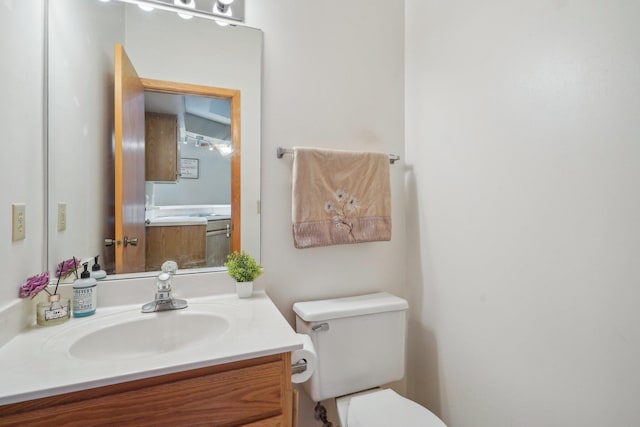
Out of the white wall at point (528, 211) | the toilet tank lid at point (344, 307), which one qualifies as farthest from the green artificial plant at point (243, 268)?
the white wall at point (528, 211)

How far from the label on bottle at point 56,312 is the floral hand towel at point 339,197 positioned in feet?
2.56

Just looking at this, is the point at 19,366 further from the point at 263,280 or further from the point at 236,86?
the point at 236,86

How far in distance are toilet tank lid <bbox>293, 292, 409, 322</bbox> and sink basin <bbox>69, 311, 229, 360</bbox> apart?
35 centimetres

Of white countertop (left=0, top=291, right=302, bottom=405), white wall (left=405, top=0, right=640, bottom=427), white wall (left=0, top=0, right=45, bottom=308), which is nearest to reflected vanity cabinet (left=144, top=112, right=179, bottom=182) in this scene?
white wall (left=0, top=0, right=45, bottom=308)

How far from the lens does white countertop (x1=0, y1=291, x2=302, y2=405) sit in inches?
24.6

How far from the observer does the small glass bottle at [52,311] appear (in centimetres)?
89

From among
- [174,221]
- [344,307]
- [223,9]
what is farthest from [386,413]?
[223,9]

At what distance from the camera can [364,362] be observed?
49.7 inches

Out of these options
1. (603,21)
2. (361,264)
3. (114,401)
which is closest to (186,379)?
(114,401)

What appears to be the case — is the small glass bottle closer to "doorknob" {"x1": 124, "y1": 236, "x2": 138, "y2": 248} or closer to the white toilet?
"doorknob" {"x1": 124, "y1": 236, "x2": 138, "y2": 248}

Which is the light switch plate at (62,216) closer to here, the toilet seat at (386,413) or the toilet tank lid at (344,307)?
the toilet tank lid at (344,307)

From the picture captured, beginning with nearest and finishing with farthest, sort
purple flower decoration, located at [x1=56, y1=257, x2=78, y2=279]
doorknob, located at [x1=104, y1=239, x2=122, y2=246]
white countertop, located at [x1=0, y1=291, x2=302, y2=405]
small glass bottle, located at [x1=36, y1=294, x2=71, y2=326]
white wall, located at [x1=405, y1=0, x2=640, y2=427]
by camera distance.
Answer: white countertop, located at [x1=0, y1=291, x2=302, y2=405]
white wall, located at [x1=405, y1=0, x2=640, y2=427]
small glass bottle, located at [x1=36, y1=294, x2=71, y2=326]
purple flower decoration, located at [x1=56, y1=257, x2=78, y2=279]
doorknob, located at [x1=104, y1=239, x2=122, y2=246]

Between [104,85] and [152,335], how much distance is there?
2.97 feet

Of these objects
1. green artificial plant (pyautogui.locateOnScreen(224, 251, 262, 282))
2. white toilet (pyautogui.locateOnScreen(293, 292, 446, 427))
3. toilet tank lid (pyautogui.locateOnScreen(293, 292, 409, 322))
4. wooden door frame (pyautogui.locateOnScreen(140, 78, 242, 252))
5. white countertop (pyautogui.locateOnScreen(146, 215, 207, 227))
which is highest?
wooden door frame (pyautogui.locateOnScreen(140, 78, 242, 252))
